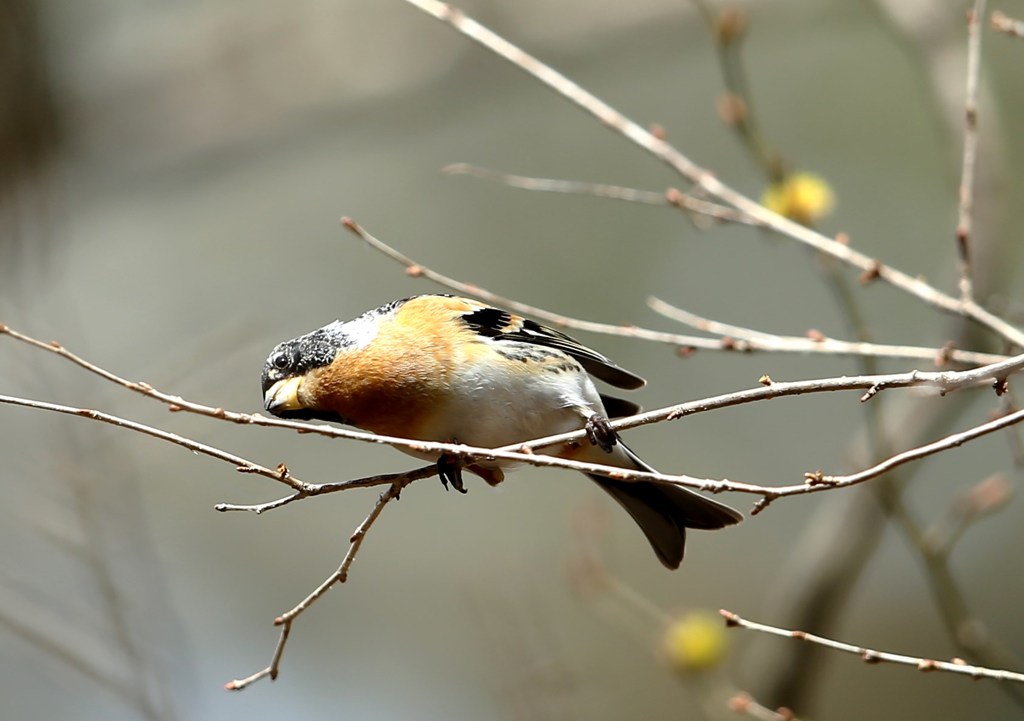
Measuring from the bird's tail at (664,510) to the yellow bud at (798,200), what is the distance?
1056 millimetres

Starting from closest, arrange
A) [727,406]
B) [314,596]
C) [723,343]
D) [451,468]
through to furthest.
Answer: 1. [727,406]
2. [314,596]
3. [451,468]
4. [723,343]

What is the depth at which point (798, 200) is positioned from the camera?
4.01 metres

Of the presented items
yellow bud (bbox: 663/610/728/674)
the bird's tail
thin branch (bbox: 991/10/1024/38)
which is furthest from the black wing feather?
thin branch (bbox: 991/10/1024/38)

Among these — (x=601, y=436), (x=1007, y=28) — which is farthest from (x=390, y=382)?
(x=1007, y=28)

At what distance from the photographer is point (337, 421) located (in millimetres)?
3334

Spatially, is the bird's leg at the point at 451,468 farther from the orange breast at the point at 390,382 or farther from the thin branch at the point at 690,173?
the thin branch at the point at 690,173

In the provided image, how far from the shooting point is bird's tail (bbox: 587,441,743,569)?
360cm

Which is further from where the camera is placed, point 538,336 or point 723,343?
point 538,336

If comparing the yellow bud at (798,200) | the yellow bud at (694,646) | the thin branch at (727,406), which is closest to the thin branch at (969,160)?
the yellow bud at (798,200)

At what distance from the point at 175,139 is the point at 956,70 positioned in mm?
5441

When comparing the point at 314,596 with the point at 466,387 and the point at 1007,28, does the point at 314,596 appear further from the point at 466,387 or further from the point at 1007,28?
the point at 1007,28

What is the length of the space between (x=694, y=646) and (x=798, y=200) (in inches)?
69.8

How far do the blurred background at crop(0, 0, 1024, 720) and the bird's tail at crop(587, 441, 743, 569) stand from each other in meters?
1.58

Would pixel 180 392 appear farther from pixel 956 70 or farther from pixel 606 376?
pixel 956 70
